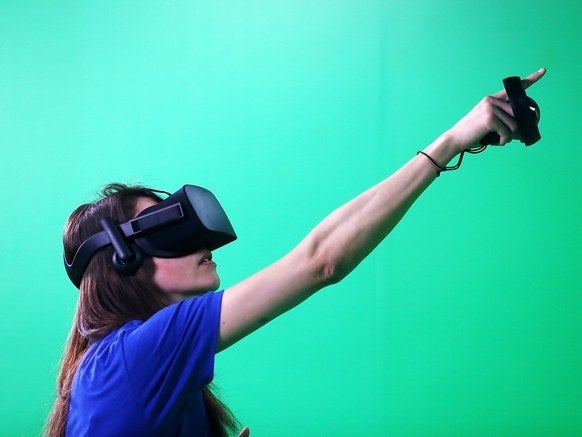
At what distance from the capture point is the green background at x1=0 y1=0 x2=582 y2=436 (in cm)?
243

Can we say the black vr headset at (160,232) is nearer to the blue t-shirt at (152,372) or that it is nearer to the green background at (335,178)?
the blue t-shirt at (152,372)

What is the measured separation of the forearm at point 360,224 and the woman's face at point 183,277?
0.29m

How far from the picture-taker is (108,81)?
2.64 meters

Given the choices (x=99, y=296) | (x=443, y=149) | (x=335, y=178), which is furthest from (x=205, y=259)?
(x=335, y=178)

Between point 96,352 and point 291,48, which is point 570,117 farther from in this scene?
point 96,352

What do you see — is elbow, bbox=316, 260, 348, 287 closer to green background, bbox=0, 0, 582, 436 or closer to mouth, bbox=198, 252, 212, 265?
mouth, bbox=198, 252, 212, 265

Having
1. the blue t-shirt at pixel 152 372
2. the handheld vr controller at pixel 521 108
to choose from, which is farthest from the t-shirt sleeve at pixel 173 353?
the handheld vr controller at pixel 521 108

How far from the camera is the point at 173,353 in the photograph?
841 mm

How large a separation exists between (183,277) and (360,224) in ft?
1.18

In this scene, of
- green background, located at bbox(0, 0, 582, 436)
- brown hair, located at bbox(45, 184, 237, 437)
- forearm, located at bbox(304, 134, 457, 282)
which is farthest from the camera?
green background, located at bbox(0, 0, 582, 436)

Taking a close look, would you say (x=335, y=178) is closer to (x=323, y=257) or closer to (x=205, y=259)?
(x=205, y=259)

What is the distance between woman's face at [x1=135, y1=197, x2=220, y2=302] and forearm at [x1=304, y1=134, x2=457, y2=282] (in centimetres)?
29

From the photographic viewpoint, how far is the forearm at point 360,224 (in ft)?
2.70

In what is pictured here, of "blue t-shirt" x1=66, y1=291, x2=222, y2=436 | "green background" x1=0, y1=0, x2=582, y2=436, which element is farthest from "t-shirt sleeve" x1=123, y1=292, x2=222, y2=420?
"green background" x1=0, y1=0, x2=582, y2=436
